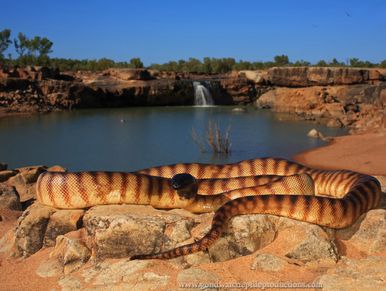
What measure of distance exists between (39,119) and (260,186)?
1358 inches

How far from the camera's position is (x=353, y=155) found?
18938 millimetres

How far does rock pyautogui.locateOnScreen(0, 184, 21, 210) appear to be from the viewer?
31.5ft

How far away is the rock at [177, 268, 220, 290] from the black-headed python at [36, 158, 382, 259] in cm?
26

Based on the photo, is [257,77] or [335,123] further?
[257,77]

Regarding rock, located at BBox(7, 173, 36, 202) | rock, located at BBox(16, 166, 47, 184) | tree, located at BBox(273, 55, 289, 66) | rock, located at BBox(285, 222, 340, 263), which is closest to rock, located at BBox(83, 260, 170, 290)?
rock, located at BBox(285, 222, 340, 263)

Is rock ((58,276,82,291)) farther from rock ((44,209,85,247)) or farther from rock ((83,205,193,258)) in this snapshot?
rock ((44,209,85,247))

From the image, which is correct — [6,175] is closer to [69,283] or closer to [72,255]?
[72,255]

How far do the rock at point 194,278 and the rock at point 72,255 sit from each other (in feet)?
4.50

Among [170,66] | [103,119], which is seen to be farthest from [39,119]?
[170,66]

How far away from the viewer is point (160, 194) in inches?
251

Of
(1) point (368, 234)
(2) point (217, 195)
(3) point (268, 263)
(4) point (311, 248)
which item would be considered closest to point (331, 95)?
(2) point (217, 195)

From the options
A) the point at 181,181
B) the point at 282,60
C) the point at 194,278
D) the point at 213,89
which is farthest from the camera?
the point at 282,60

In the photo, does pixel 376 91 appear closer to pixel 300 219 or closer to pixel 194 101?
pixel 194 101

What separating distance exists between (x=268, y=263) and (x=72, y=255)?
2372 millimetres
